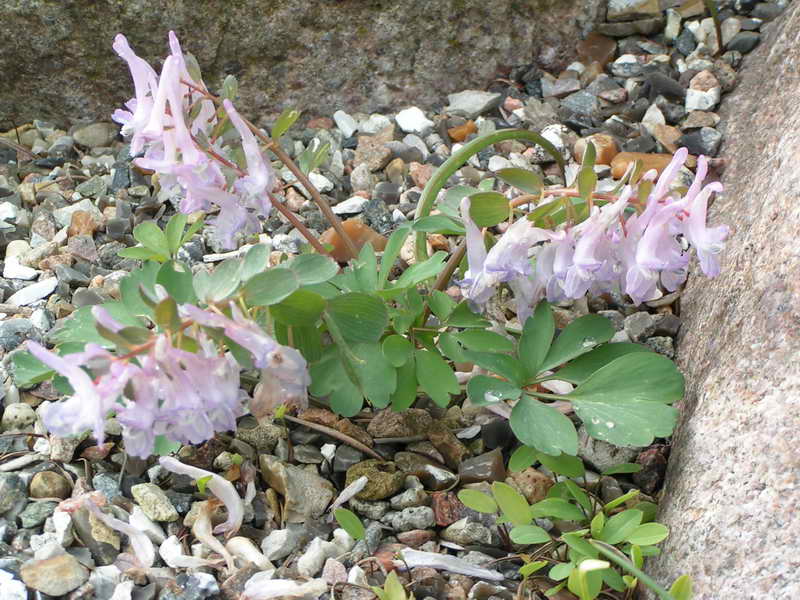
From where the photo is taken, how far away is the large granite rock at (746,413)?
1.32 m

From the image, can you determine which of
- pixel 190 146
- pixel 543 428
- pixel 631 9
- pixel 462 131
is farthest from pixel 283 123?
pixel 631 9

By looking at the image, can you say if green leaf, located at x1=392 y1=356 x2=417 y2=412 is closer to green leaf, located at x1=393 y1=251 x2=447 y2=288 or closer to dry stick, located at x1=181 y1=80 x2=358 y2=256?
green leaf, located at x1=393 y1=251 x2=447 y2=288

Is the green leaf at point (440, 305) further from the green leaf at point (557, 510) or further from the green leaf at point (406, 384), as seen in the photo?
the green leaf at point (557, 510)

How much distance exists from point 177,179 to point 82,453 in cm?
59

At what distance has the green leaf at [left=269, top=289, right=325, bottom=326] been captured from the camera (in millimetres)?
1468

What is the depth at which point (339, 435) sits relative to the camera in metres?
1.83

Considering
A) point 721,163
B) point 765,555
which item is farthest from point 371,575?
point 721,163

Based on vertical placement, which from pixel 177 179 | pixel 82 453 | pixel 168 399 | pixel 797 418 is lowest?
pixel 82 453

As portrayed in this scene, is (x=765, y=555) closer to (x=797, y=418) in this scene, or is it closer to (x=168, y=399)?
(x=797, y=418)

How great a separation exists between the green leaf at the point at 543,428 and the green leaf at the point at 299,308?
390 millimetres

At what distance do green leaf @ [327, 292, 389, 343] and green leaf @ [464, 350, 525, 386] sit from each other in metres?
0.18

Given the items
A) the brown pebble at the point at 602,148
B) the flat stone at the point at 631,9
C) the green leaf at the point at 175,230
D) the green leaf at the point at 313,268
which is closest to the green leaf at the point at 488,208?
the green leaf at the point at 313,268

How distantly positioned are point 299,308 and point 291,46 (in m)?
1.52

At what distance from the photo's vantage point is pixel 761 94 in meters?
2.42
